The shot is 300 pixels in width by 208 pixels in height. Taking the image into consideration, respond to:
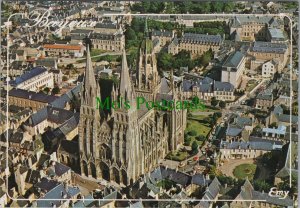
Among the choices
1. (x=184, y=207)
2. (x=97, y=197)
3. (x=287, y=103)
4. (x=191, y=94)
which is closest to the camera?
(x=184, y=207)

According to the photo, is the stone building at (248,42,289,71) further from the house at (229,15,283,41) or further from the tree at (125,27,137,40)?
the tree at (125,27,137,40)

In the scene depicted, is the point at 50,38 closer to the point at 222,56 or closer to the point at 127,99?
the point at 222,56

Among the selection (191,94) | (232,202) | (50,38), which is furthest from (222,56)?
(232,202)

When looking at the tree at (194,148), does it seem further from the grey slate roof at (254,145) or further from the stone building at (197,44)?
the stone building at (197,44)

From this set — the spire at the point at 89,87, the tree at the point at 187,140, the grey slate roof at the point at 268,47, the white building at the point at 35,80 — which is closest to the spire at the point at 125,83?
the spire at the point at 89,87

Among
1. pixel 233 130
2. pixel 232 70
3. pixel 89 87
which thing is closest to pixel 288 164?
pixel 233 130
